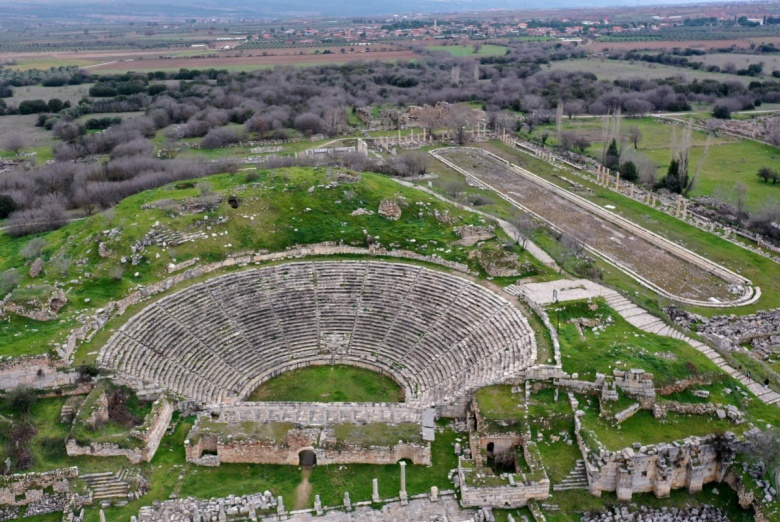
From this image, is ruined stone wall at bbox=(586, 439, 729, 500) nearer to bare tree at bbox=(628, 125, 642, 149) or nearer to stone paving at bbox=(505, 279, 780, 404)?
stone paving at bbox=(505, 279, 780, 404)

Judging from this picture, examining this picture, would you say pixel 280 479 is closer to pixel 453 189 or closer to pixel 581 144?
pixel 453 189

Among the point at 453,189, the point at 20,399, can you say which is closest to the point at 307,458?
the point at 20,399

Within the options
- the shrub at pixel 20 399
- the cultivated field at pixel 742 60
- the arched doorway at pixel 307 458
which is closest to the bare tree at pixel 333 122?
the shrub at pixel 20 399

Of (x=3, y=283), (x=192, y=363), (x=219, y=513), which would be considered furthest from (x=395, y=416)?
(x=3, y=283)

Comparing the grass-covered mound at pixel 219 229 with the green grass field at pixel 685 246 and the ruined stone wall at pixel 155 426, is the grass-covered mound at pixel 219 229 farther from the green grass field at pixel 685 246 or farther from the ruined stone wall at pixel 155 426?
the ruined stone wall at pixel 155 426

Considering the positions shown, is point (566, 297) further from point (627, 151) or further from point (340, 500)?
point (627, 151)
